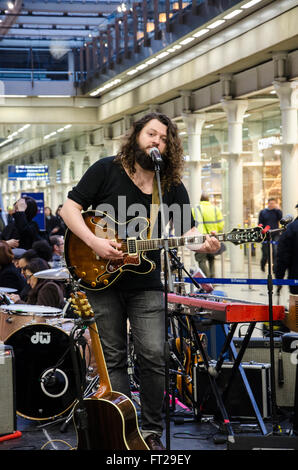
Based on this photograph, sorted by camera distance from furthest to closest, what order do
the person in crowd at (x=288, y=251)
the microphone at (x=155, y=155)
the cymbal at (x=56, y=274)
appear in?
the person in crowd at (x=288, y=251) → the cymbal at (x=56, y=274) → the microphone at (x=155, y=155)

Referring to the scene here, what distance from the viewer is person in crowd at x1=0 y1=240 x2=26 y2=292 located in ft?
25.1

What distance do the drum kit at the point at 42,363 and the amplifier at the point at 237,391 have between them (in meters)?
0.89

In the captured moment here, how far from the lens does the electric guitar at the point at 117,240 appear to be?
4180mm

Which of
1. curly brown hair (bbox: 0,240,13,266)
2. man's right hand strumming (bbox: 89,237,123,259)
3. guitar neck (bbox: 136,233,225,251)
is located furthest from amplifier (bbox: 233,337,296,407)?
curly brown hair (bbox: 0,240,13,266)

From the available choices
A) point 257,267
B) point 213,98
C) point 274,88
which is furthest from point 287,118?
point 257,267

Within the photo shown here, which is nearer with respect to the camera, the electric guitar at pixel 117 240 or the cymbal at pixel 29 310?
the electric guitar at pixel 117 240

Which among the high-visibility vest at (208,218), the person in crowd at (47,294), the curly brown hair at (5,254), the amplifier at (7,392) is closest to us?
the amplifier at (7,392)

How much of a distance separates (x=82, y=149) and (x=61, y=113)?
4761mm

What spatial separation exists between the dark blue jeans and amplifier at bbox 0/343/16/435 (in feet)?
4.41

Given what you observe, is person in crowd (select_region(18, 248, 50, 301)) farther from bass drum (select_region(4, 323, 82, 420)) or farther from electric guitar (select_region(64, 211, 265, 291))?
electric guitar (select_region(64, 211, 265, 291))

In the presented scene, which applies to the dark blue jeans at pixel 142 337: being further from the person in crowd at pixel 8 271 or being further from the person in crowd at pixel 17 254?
the person in crowd at pixel 17 254

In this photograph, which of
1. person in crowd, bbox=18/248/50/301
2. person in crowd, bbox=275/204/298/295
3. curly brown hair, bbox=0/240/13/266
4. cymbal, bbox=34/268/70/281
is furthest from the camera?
person in crowd, bbox=275/204/298/295

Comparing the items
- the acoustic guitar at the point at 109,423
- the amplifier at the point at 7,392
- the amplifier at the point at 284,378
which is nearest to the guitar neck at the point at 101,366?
the acoustic guitar at the point at 109,423

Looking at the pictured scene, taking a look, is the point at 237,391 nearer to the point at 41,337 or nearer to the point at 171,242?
the point at 41,337
